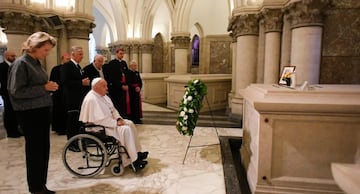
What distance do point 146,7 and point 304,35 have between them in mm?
9718

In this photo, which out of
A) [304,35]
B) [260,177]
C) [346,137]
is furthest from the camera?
[304,35]

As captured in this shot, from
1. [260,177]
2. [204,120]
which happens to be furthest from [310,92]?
[204,120]

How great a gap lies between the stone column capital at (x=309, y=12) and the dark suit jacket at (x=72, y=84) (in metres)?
3.81

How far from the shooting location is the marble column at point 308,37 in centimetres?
398

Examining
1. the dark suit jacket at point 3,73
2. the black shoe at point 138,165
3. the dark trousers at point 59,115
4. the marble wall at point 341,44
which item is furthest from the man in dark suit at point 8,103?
the marble wall at point 341,44

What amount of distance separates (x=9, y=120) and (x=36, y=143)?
115 inches

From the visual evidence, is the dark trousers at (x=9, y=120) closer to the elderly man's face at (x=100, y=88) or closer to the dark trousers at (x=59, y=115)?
the dark trousers at (x=59, y=115)

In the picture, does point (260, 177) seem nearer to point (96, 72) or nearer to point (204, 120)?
point (96, 72)

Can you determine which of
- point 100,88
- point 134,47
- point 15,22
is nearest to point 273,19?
point 100,88

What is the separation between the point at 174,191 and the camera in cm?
279

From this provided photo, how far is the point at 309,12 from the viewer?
401 centimetres

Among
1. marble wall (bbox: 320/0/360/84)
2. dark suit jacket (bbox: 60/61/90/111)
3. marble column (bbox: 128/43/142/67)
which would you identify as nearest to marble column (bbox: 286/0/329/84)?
marble wall (bbox: 320/0/360/84)

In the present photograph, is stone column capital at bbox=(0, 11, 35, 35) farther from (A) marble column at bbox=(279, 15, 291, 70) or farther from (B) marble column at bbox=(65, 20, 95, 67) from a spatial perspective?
(A) marble column at bbox=(279, 15, 291, 70)

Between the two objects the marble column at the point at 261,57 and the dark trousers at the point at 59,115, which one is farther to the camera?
the marble column at the point at 261,57
